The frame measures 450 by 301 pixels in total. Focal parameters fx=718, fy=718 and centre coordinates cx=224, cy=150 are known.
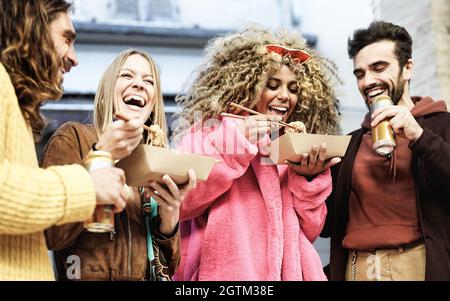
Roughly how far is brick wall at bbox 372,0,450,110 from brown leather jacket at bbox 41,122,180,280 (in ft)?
7.38

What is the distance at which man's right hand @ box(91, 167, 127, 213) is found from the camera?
177 centimetres

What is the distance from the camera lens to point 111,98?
2.44 metres

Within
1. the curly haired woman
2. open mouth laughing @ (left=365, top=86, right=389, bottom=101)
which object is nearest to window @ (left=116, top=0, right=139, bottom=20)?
the curly haired woman

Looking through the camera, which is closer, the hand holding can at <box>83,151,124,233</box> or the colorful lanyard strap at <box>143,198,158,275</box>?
the hand holding can at <box>83,151,124,233</box>

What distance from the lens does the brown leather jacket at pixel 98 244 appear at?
7.20ft

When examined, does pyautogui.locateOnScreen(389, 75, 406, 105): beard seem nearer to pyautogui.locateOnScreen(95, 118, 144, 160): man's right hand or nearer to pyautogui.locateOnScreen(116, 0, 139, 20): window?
pyautogui.locateOnScreen(95, 118, 144, 160): man's right hand

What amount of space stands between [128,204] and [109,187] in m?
0.55

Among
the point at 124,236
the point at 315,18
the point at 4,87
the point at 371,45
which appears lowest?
the point at 124,236

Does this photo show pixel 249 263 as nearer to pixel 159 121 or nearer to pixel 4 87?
pixel 159 121

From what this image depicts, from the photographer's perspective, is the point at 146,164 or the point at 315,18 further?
the point at 315,18

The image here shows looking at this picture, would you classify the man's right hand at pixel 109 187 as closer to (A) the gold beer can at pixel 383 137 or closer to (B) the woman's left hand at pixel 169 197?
(B) the woman's left hand at pixel 169 197

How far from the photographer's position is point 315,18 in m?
6.48
